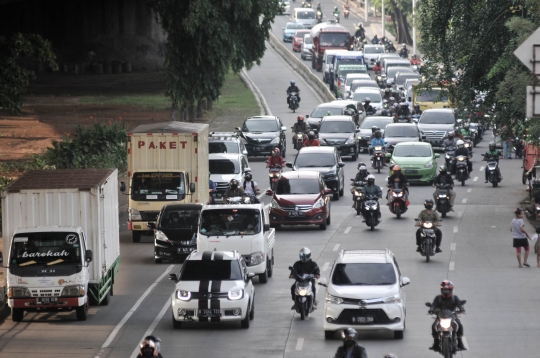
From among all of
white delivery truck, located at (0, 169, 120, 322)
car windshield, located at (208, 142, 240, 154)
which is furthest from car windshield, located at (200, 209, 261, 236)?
car windshield, located at (208, 142, 240, 154)

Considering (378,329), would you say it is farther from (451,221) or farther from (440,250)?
(451,221)

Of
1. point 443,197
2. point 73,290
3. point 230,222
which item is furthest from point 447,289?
point 443,197

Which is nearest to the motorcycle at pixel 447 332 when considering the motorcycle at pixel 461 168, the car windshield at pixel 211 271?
the car windshield at pixel 211 271

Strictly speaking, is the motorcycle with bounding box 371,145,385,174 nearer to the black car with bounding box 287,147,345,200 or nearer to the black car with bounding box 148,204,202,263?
the black car with bounding box 287,147,345,200

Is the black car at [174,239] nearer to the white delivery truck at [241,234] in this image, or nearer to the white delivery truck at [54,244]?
the white delivery truck at [241,234]

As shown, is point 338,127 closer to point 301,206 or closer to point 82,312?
point 301,206

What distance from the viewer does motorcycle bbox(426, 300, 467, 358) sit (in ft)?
60.6

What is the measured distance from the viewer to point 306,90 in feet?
270

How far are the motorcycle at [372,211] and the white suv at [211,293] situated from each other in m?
12.6

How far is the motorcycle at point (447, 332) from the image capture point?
1848cm

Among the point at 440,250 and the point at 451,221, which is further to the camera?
the point at 451,221

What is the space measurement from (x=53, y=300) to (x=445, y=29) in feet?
66.9

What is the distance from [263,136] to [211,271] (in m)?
30.5

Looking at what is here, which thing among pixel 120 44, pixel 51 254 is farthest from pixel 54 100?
pixel 51 254
